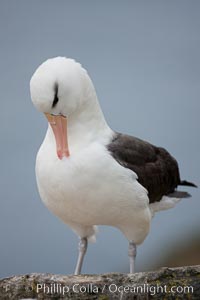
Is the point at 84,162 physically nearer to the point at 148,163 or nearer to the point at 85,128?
the point at 85,128

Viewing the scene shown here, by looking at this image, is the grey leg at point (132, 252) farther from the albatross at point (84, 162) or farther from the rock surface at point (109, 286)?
the rock surface at point (109, 286)

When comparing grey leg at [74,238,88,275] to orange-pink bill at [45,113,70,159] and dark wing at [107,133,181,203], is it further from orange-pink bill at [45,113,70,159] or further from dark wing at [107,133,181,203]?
orange-pink bill at [45,113,70,159]

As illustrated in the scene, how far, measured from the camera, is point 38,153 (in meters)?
9.80

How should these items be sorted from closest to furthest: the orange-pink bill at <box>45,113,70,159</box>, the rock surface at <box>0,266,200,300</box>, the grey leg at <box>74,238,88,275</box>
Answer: the rock surface at <box>0,266,200,300</box>, the orange-pink bill at <box>45,113,70,159</box>, the grey leg at <box>74,238,88,275</box>

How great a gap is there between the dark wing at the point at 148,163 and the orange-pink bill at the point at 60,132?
50 centimetres

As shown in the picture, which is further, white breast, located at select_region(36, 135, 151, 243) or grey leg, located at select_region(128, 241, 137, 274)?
grey leg, located at select_region(128, 241, 137, 274)

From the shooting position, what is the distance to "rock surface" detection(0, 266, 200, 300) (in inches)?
303

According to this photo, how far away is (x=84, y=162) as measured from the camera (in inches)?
366

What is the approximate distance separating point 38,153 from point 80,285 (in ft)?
7.88

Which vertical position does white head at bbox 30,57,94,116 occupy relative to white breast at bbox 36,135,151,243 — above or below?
above

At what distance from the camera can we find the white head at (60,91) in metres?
9.08

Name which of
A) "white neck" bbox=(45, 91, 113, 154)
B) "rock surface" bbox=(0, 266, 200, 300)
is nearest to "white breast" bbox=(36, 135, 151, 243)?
"white neck" bbox=(45, 91, 113, 154)

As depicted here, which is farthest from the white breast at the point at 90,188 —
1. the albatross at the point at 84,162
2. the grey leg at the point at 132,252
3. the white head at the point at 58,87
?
the white head at the point at 58,87

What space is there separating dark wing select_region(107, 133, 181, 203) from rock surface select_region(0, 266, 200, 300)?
201cm
